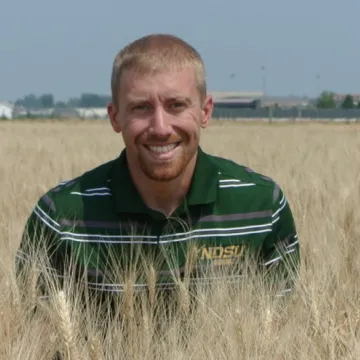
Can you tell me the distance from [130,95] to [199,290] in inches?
20.1

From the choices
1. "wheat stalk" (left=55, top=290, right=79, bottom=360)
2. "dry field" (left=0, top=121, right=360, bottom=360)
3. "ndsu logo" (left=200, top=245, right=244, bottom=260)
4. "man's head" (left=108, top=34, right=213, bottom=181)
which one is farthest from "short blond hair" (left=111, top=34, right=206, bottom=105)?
"wheat stalk" (left=55, top=290, right=79, bottom=360)

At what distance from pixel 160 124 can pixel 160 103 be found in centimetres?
5

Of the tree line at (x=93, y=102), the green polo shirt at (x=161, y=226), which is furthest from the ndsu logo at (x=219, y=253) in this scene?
the tree line at (x=93, y=102)

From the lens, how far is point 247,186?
2.11 metres

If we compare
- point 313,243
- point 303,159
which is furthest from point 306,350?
point 303,159

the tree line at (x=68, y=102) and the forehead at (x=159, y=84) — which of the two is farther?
the tree line at (x=68, y=102)

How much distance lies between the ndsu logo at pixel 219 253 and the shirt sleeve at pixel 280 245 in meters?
0.08

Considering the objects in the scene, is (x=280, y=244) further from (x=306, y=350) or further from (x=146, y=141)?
(x=306, y=350)

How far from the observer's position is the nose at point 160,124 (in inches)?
74.0

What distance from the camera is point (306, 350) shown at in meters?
1.40

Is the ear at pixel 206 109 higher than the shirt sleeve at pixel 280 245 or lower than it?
higher

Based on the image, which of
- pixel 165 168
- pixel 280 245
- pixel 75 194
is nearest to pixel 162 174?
pixel 165 168

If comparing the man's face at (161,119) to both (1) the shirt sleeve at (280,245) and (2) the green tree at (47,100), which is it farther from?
(2) the green tree at (47,100)

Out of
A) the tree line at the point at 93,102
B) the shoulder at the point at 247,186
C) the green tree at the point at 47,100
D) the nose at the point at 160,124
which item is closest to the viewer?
the nose at the point at 160,124
